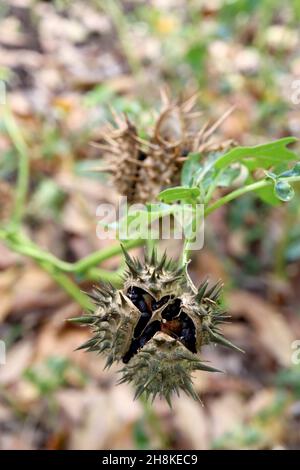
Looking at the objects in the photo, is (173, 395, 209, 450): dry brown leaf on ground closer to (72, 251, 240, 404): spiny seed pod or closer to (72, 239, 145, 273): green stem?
(72, 239, 145, 273): green stem

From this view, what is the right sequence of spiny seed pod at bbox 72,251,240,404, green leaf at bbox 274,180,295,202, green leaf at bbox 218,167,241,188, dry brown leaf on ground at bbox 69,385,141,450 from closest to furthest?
1. spiny seed pod at bbox 72,251,240,404
2. green leaf at bbox 274,180,295,202
3. green leaf at bbox 218,167,241,188
4. dry brown leaf on ground at bbox 69,385,141,450

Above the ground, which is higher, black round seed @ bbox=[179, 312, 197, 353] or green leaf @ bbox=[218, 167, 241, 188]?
green leaf @ bbox=[218, 167, 241, 188]

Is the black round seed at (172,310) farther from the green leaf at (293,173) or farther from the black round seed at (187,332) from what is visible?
the green leaf at (293,173)

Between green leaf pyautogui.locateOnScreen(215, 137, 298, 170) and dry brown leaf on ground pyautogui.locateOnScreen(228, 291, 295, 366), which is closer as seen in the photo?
green leaf pyautogui.locateOnScreen(215, 137, 298, 170)

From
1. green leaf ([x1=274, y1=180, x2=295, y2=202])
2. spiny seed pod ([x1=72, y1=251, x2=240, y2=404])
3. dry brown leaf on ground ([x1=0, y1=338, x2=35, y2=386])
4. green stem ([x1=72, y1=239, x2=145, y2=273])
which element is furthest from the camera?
dry brown leaf on ground ([x1=0, y1=338, x2=35, y2=386])

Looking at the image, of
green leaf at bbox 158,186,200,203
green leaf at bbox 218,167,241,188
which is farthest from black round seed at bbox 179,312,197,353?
green leaf at bbox 218,167,241,188

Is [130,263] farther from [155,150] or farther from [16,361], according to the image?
[16,361]

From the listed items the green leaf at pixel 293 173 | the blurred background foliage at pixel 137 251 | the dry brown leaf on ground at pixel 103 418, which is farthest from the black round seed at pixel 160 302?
the dry brown leaf on ground at pixel 103 418

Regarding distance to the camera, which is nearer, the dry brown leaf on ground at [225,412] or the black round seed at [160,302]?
the black round seed at [160,302]
